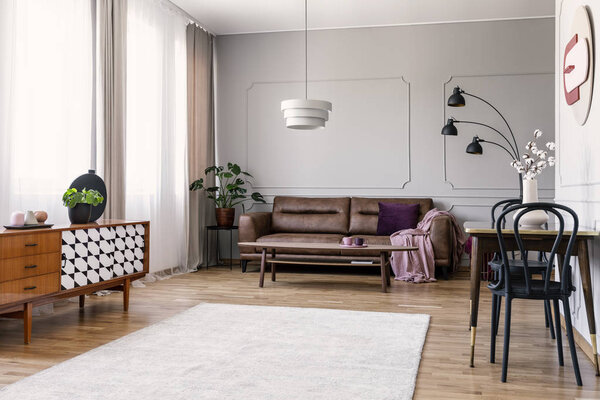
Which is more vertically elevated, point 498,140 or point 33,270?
point 498,140

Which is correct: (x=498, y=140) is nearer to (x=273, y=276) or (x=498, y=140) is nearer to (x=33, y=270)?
(x=273, y=276)

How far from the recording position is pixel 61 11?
441cm

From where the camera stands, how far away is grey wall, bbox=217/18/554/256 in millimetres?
6621

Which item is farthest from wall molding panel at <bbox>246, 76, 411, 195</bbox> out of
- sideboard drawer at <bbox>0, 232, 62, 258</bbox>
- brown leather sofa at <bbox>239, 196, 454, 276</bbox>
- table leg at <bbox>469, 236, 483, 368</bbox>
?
sideboard drawer at <bbox>0, 232, 62, 258</bbox>

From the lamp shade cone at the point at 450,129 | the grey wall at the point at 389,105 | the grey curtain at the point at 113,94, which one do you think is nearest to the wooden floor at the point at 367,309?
the grey curtain at the point at 113,94

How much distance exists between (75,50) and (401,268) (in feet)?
12.2

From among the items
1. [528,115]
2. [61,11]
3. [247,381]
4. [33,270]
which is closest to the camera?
[247,381]

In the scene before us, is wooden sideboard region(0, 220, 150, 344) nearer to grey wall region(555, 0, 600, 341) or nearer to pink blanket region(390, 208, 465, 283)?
pink blanket region(390, 208, 465, 283)

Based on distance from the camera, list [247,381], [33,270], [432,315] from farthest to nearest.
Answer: [432,315]
[33,270]
[247,381]

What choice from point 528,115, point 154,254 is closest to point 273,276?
point 154,254

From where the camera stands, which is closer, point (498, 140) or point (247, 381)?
point (247, 381)

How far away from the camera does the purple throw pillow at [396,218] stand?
634 cm

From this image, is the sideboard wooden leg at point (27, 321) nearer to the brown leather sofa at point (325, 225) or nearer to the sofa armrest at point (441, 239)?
the brown leather sofa at point (325, 225)

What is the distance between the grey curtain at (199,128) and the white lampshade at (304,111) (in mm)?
2492
